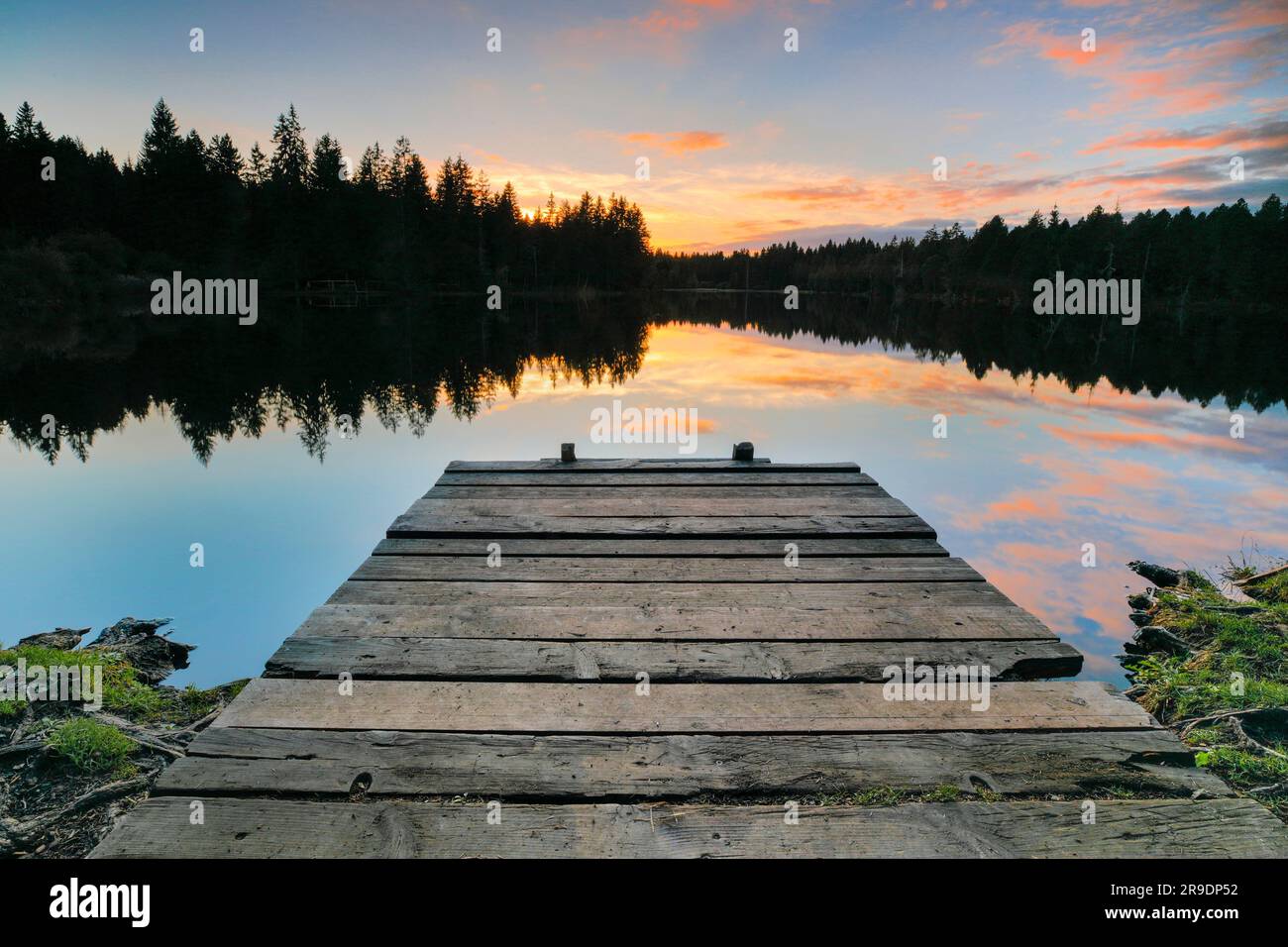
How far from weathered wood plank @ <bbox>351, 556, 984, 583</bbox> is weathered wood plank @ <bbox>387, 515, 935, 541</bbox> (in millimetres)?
519

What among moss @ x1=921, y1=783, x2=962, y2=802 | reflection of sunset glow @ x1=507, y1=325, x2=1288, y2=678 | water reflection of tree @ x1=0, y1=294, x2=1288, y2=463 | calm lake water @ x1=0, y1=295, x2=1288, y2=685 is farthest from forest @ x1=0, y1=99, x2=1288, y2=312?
moss @ x1=921, y1=783, x2=962, y2=802

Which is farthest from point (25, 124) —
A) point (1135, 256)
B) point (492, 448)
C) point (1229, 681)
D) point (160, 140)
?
point (1135, 256)

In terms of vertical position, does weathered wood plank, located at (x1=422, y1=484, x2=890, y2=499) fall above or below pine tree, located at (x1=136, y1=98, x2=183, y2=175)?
below

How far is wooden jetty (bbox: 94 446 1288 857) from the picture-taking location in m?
2.34

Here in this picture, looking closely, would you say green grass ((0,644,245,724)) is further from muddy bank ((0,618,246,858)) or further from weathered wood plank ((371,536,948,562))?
weathered wood plank ((371,536,948,562))

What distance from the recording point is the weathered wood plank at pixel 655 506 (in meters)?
6.15

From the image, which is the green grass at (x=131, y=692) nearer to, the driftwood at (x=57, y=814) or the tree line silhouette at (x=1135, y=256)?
the driftwood at (x=57, y=814)

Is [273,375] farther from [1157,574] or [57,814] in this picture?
[1157,574]

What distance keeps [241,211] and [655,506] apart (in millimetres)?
65853

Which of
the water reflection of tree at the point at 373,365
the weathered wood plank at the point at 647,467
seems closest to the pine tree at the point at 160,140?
the water reflection of tree at the point at 373,365

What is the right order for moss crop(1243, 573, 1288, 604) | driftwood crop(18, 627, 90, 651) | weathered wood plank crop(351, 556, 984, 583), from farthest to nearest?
moss crop(1243, 573, 1288, 604) → driftwood crop(18, 627, 90, 651) → weathered wood plank crop(351, 556, 984, 583)

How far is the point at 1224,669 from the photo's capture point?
4902 millimetres

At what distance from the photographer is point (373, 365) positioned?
25.1m
